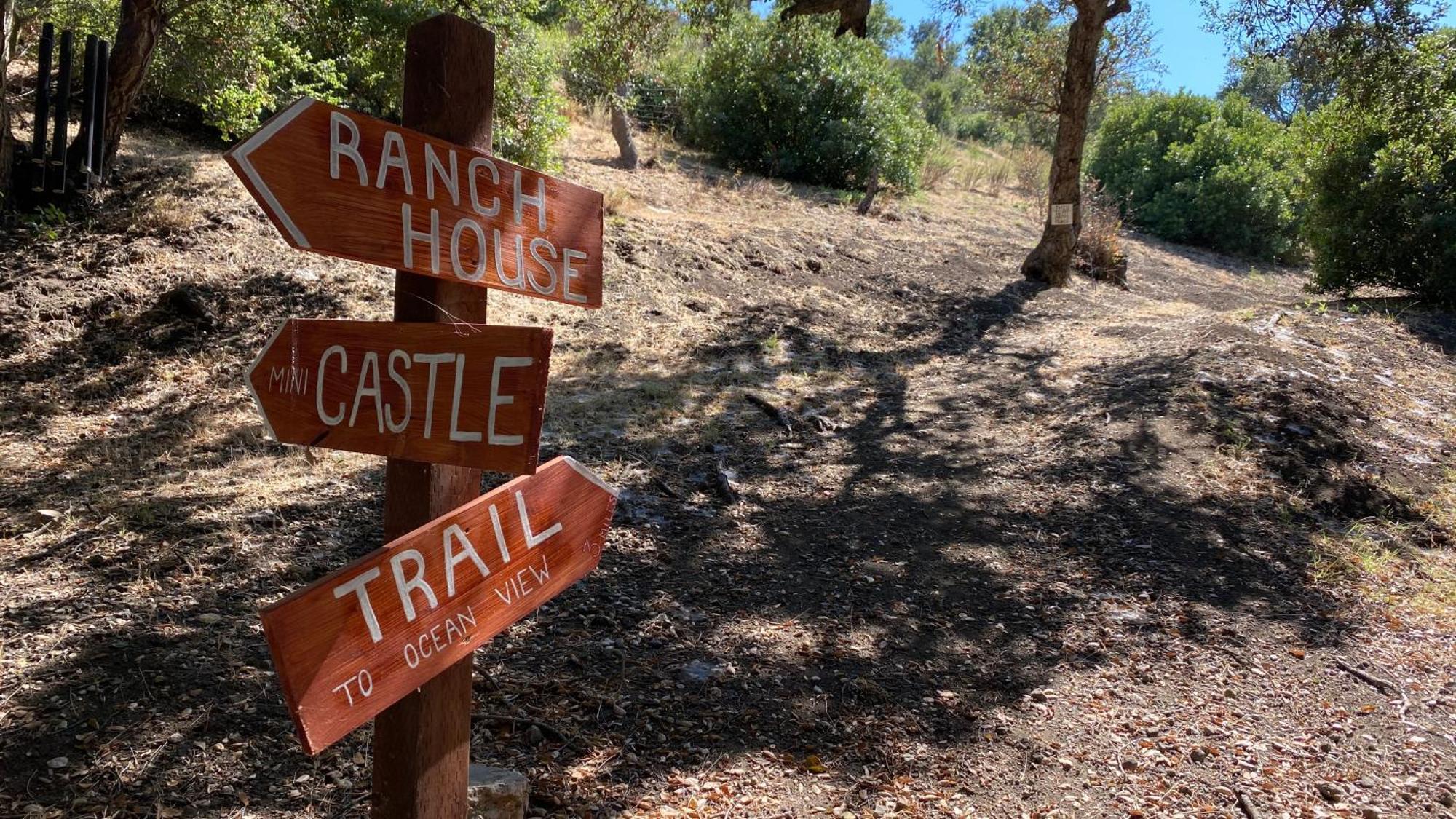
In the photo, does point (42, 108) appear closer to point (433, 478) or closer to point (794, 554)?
point (794, 554)

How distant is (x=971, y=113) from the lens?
33.4 metres

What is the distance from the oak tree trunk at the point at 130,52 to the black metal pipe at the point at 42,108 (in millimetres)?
349

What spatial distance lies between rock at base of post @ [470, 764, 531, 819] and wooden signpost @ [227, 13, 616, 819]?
454mm

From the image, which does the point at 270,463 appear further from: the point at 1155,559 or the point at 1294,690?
the point at 1294,690

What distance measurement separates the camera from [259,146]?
4.62 ft

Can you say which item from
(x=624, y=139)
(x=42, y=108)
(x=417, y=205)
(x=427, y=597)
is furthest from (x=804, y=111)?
(x=427, y=597)

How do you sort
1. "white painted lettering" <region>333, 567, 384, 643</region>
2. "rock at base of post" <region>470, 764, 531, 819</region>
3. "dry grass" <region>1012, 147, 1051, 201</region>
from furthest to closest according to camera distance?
"dry grass" <region>1012, 147, 1051, 201</region>, "rock at base of post" <region>470, 764, 531, 819</region>, "white painted lettering" <region>333, 567, 384, 643</region>

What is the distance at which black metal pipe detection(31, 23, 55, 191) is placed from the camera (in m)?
6.03

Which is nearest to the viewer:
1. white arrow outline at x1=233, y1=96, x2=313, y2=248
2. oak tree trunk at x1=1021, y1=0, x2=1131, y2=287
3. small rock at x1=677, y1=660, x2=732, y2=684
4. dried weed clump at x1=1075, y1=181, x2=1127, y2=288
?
white arrow outline at x1=233, y1=96, x2=313, y2=248

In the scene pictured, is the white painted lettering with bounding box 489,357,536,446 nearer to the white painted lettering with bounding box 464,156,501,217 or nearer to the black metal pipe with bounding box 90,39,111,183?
the white painted lettering with bounding box 464,156,501,217

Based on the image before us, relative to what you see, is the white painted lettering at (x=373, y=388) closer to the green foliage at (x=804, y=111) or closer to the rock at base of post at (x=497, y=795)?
the rock at base of post at (x=497, y=795)

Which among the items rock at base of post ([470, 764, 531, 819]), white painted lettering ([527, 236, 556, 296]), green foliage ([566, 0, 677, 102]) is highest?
green foliage ([566, 0, 677, 102])

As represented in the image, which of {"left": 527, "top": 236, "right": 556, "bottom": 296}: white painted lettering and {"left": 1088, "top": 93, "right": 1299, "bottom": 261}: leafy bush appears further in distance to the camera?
{"left": 1088, "top": 93, "right": 1299, "bottom": 261}: leafy bush

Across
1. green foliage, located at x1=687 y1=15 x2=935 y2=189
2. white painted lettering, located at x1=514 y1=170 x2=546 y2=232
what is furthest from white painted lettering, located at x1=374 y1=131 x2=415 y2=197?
green foliage, located at x1=687 y1=15 x2=935 y2=189
